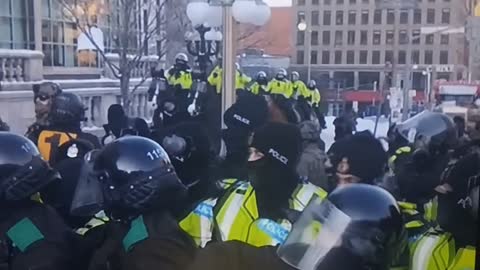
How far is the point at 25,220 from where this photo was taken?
1640 millimetres

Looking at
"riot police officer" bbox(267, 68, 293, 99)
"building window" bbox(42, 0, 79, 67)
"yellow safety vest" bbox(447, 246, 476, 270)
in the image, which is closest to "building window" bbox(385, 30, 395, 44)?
"riot police officer" bbox(267, 68, 293, 99)

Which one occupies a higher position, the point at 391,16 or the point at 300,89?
the point at 391,16

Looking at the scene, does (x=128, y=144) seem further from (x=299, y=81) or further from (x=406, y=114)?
(x=406, y=114)

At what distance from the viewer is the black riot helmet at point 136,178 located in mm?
1537

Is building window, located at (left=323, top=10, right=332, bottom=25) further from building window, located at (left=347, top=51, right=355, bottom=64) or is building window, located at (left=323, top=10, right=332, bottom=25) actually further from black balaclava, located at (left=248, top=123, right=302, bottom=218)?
black balaclava, located at (left=248, top=123, right=302, bottom=218)

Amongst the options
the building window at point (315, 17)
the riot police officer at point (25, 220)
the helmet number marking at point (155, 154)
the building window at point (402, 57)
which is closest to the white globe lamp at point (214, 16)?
the building window at point (315, 17)

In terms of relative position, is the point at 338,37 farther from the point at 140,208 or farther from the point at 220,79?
the point at 140,208

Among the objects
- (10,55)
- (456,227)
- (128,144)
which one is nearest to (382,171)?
(456,227)

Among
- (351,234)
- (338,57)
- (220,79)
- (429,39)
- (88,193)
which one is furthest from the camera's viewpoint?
(88,193)

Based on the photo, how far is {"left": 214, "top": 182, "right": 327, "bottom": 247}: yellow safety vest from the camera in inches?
60.4

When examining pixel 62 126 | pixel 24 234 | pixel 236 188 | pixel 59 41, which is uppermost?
pixel 59 41

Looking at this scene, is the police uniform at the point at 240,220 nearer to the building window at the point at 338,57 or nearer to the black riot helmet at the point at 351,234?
the black riot helmet at the point at 351,234

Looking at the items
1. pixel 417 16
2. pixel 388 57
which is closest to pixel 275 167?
pixel 388 57

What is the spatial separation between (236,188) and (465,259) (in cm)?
53
